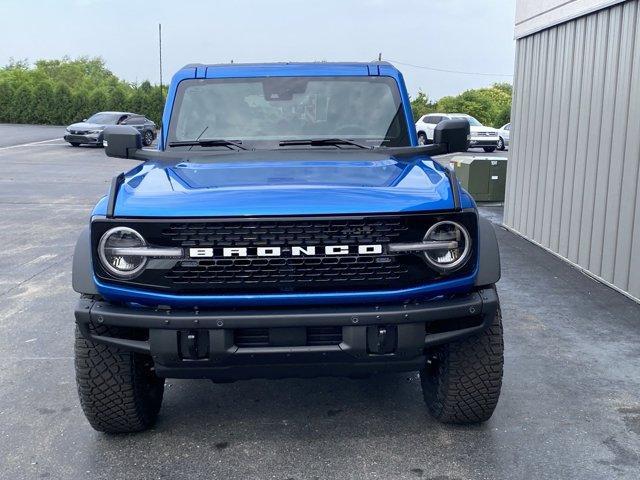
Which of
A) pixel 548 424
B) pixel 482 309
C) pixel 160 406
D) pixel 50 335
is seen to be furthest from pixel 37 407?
pixel 548 424

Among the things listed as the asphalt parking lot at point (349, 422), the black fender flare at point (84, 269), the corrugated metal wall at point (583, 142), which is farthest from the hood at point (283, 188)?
the corrugated metal wall at point (583, 142)

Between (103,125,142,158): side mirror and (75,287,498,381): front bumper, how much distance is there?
1.51 m

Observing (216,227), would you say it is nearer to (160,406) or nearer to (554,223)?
(160,406)

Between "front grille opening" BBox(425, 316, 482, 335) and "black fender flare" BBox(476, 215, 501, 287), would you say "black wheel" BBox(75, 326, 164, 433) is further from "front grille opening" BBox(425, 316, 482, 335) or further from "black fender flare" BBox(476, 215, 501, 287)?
"black fender flare" BBox(476, 215, 501, 287)

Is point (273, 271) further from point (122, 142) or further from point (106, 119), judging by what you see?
point (106, 119)

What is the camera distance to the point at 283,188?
134 inches

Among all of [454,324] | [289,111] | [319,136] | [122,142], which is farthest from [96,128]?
[454,324]

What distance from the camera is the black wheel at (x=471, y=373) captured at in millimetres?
3674

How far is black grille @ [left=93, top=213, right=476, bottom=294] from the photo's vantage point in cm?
324

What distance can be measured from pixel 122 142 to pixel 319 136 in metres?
1.24

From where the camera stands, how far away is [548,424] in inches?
159

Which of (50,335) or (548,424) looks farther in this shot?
(50,335)

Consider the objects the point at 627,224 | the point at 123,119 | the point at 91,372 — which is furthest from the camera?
the point at 123,119

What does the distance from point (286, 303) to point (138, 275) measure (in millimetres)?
669
